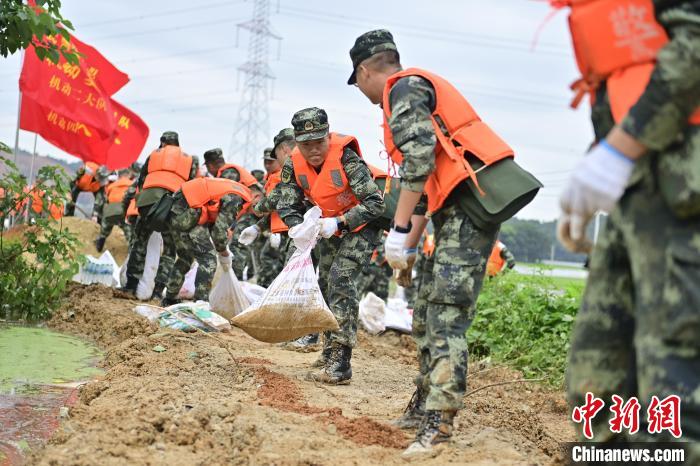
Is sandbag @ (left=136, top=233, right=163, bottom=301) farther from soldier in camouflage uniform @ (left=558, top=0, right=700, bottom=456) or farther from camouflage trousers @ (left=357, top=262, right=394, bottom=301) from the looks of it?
soldier in camouflage uniform @ (left=558, top=0, right=700, bottom=456)

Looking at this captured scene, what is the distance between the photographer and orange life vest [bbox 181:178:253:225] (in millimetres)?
9125

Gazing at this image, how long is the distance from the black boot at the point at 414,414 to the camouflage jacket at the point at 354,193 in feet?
5.63

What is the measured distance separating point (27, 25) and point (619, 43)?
17.3ft

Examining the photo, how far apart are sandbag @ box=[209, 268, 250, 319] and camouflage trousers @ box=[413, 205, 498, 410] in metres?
4.92

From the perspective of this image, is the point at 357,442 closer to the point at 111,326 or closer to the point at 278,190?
the point at 278,190

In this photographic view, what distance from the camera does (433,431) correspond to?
367 centimetres

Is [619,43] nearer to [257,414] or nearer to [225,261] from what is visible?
[257,414]

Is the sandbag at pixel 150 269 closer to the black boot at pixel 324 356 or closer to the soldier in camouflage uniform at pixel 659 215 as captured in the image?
the black boot at pixel 324 356

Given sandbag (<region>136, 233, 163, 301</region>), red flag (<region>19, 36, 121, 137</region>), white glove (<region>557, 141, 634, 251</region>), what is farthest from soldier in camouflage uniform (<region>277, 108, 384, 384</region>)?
red flag (<region>19, 36, 121, 137</region>)

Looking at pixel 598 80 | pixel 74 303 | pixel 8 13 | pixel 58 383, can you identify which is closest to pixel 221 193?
pixel 74 303

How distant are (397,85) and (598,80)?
152 centimetres

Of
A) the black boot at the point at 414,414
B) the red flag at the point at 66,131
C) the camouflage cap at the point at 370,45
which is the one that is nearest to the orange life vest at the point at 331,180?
the camouflage cap at the point at 370,45

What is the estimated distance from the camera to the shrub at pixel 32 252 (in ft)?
26.7

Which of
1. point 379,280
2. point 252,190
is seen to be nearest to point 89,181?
point 252,190
